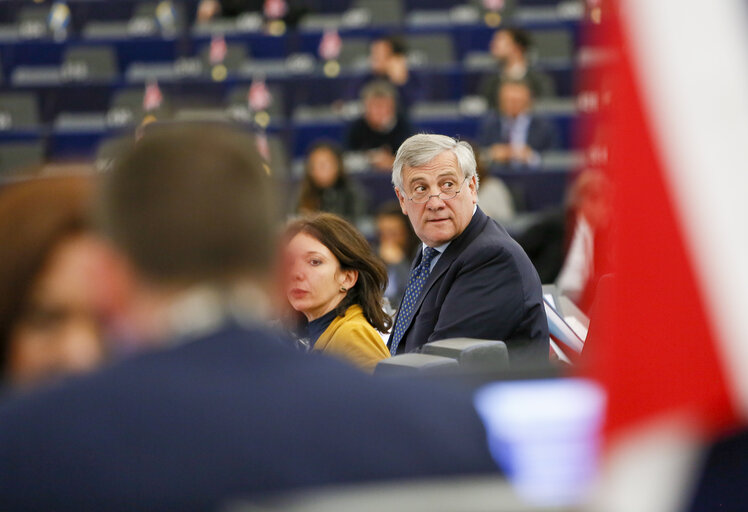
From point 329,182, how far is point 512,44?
2406 mm

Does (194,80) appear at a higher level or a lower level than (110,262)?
higher

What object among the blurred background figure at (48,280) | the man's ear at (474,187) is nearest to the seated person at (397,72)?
the man's ear at (474,187)

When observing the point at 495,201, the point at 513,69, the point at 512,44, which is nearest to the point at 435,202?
the point at 495,201

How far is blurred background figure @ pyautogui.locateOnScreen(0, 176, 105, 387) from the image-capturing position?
125cm

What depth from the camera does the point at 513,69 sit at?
819 cm

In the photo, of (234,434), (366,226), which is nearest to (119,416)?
(234,434)

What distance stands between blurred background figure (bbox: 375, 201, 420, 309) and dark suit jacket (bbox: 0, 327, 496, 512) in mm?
3858

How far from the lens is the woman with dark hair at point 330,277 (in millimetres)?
2721

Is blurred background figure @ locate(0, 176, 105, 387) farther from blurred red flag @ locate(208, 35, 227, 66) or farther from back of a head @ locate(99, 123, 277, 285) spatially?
blurred red flag @ locate(208, 35, 227, 66)

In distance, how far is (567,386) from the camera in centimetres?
113

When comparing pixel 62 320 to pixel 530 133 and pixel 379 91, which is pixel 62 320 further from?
pixel 530 133

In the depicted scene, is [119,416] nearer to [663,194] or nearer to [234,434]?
[234,434]

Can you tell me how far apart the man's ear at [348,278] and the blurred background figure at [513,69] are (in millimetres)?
5562

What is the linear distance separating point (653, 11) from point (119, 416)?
58cm
